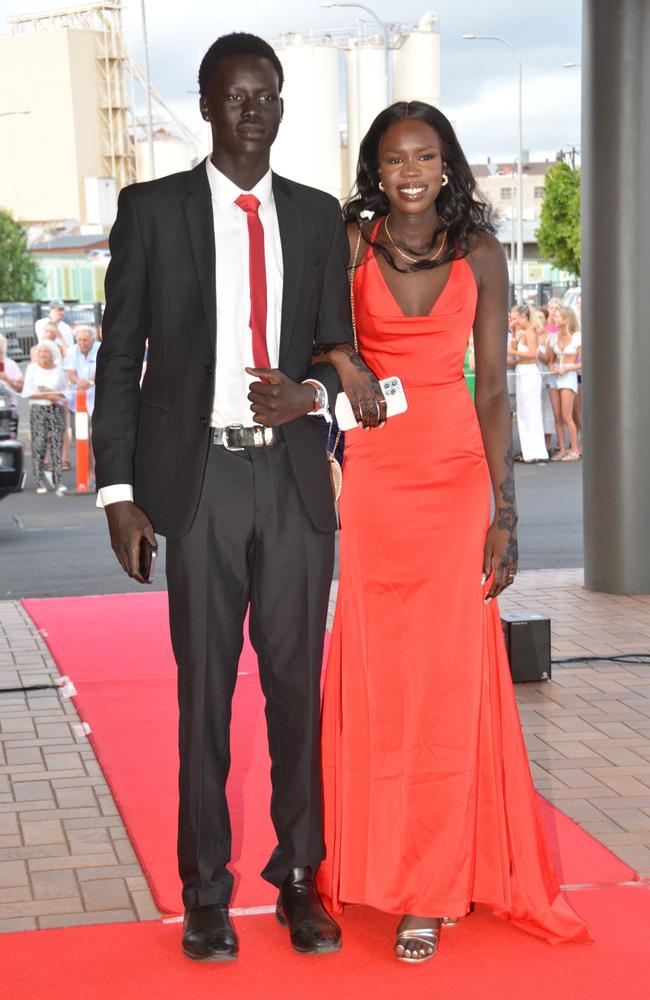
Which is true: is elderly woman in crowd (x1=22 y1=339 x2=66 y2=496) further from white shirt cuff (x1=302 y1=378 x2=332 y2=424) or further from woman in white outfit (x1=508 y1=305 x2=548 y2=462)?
white shirt cuff (x1=302 y1=378 x2=332 y2=424)

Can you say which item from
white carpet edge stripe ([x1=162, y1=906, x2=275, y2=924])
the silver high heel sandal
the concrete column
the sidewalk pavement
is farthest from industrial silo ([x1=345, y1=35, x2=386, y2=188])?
the silver high heel sandal

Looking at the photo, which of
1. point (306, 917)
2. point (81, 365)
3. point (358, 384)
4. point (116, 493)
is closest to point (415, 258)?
point (358, 384)

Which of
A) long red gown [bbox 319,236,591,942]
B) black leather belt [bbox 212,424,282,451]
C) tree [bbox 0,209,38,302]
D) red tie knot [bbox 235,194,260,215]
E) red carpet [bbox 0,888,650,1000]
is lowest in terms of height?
red carpet [bbox 0,888,650,1000]

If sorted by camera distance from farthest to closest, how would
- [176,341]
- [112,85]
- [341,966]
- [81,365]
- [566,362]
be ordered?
[112,85], [566,362], [81,365], [341,966], [176,341]

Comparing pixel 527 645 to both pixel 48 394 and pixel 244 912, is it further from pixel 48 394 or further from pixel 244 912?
pixel 48 394

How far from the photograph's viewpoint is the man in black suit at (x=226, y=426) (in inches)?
121

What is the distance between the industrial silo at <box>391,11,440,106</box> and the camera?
242 feet

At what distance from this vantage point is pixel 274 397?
299 centimetres

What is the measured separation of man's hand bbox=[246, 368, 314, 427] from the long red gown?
1.41 feet

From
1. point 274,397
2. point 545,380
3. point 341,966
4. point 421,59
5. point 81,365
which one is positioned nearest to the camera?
point 274,397

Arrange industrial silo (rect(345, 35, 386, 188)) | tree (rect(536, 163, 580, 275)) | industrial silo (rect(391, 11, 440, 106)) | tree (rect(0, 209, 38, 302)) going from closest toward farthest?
tree (rect(536, 163, 580, 275)), tree (rect(0, 209, 38, 302)), industrial silo (rect(391, 11, 440, 106)), industrial silo (rect(345, 35, 386, 188))

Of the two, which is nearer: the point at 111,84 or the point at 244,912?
the point at 244,912

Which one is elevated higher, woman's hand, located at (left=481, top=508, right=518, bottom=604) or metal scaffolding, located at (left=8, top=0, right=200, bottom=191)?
metal scaffolding, located at (left=8, top=0, right=200, bottom=191)

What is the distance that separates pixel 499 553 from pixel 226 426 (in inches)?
31.3
